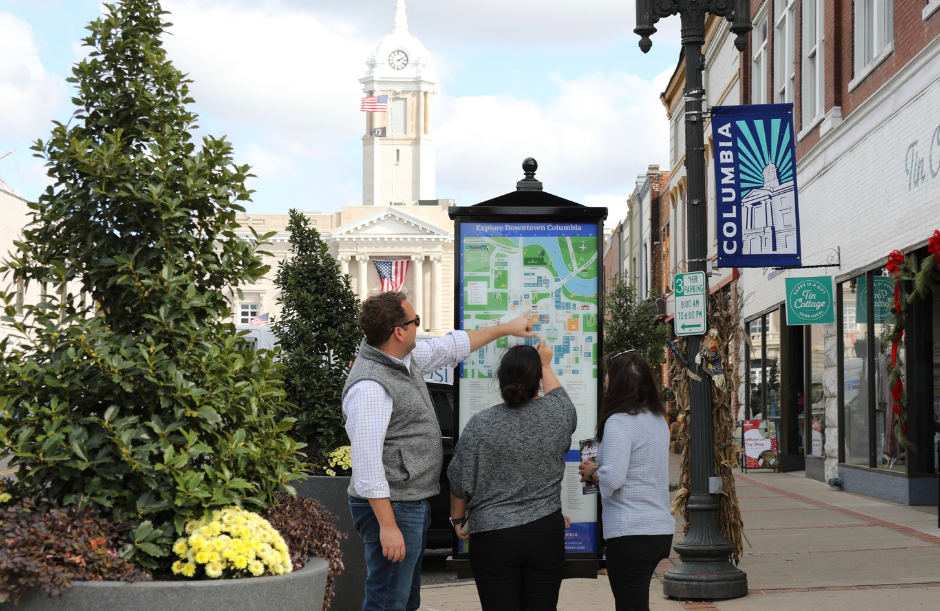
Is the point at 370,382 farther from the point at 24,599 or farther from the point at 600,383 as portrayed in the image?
the point at 600,383

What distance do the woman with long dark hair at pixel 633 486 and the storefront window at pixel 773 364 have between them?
1647cm

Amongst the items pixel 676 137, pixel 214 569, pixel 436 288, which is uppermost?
pixel 436 288

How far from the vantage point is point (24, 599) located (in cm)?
358

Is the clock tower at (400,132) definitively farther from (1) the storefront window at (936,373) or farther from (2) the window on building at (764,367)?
(1) the storefront window at (936,373)

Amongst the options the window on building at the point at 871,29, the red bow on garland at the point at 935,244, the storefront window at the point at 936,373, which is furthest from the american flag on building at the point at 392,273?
the red bow on garland at the point at 935,244

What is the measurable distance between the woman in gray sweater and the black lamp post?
10.6ft

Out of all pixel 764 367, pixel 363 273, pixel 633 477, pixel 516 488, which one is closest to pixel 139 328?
pixel 516 488

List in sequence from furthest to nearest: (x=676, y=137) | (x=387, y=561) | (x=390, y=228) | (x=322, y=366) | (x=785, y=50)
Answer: (x=390, y=228) → (x=676, y=137) → (x=785, y=50) → (x=322, y=366) → (x=387, y=561)

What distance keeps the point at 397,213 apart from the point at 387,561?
95020 millimetres

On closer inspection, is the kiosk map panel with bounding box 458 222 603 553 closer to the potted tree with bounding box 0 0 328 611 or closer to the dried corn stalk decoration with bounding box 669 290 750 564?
the dried corn stalk decoration with bounding box 669 290 750 564

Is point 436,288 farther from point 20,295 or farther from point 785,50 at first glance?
point 20,295

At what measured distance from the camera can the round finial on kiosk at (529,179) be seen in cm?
699

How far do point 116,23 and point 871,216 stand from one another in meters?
11.9

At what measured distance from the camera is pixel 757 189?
10.8 m
